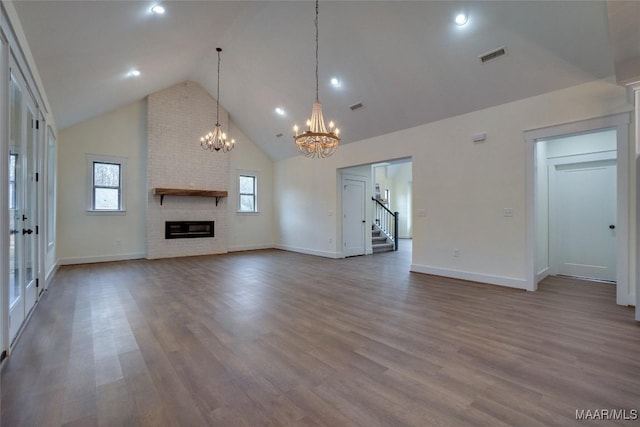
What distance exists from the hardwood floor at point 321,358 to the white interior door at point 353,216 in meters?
3.64

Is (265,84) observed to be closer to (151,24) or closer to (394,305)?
(151,24)

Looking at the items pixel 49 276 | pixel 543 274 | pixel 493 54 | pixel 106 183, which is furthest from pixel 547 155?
pixel 106 183

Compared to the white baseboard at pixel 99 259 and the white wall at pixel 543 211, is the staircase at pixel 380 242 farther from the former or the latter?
the white baseboard at pixel 99 259

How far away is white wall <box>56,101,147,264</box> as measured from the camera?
6695 millimetres

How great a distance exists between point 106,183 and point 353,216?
20.5 feet

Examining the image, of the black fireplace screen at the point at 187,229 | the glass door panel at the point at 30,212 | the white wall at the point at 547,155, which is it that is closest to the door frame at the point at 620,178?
the white wall at the point at 547,155

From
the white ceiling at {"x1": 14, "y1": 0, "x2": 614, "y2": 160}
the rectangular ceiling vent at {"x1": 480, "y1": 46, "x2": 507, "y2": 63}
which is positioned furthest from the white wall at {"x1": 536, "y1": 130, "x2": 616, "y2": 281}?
the rectangular ceiling vent at {"x1": 480, "y1": 46, "x2": 507, "y2": 63}

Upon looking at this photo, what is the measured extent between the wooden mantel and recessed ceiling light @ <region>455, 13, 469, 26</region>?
6.73 metres

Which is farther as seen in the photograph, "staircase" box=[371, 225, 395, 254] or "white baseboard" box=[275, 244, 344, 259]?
"staircase" box=[371, 225, 395, 254]

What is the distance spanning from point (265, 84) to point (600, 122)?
5978 millimetres

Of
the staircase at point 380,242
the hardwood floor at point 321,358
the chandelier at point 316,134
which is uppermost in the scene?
the chandelier at point 316,134

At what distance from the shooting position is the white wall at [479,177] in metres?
4.25

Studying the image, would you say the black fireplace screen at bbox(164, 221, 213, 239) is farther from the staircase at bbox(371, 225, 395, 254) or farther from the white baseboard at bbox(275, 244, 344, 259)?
the staircase at bbox(371, 225, 395, 254)

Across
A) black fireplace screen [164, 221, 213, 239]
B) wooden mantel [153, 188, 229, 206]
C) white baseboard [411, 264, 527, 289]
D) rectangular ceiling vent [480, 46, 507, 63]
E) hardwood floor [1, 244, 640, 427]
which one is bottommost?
hardwood floor [1, 244, 640, 427]
